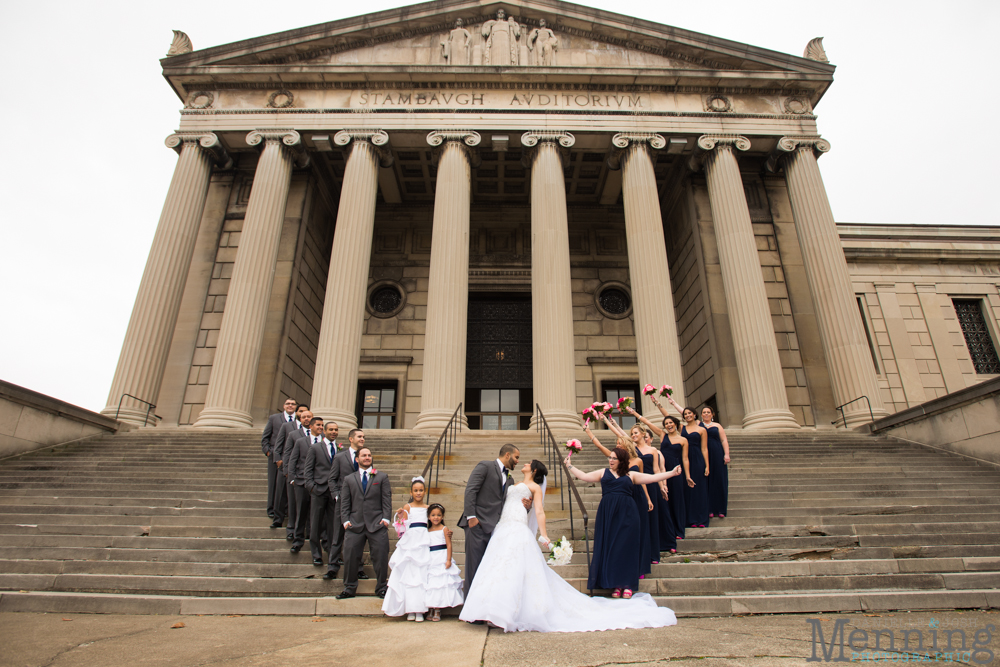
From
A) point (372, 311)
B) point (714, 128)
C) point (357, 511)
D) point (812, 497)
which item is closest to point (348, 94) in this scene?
point (372, 311)

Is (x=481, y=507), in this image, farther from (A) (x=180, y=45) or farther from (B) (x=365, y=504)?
(A) (x=180, y=45)

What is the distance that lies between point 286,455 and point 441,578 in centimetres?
324

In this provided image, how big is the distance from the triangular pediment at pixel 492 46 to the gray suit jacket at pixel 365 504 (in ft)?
52.1

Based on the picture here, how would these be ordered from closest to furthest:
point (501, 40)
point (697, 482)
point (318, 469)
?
1. point (318, 469)
2. point (697, 482)
3. point (501, 40)

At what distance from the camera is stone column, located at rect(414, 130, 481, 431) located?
1507cm

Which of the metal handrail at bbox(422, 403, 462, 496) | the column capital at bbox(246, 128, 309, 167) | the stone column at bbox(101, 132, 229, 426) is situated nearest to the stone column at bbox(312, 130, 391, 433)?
the column capital at bbox(246, 128, 309, 167)

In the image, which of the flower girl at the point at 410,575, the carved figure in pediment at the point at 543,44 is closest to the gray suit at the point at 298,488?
the flower girl at the point at 410,575

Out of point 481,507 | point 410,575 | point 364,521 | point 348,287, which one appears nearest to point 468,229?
point 348,287

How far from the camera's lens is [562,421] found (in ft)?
48.0

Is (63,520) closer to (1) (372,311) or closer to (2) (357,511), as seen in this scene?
(2) (357,511)

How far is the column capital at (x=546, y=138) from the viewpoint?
18.2m

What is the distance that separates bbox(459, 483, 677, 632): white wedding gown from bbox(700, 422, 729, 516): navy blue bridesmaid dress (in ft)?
10.2

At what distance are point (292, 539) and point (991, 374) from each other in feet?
91.0

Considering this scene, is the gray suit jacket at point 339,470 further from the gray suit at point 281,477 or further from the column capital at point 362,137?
the column capital at point 362,137
